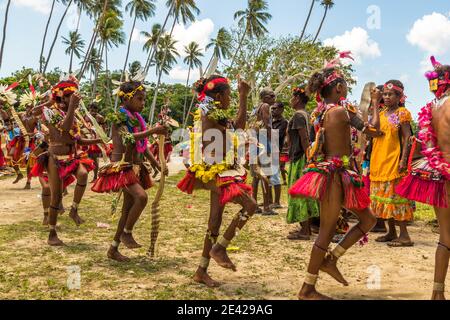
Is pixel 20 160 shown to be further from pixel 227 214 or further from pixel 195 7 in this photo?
pixel 195 7

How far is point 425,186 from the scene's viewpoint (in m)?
4.25

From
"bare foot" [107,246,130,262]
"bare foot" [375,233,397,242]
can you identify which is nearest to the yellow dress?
"bare foot" [375,233,397,242]

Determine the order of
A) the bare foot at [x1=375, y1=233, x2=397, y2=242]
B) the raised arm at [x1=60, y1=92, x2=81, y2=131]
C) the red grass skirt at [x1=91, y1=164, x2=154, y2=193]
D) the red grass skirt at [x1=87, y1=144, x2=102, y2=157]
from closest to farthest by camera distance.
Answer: the red grass skirt at [x1=91, y1=164, x2=154, y2=193] → the raised arm at [x1=60, y1=92, x2=81, y2=131] → the bare foot at [x1=375, y1=233, x2=397, y2=242] → the red grass skirt at [x1=87, y1=144, x2=102, y2=157]

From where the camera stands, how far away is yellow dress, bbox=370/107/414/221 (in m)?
6.75

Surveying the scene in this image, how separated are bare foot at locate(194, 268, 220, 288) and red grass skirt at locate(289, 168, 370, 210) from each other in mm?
1201

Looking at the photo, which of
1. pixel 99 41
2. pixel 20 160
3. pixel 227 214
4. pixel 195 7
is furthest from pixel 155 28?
pixel 227 214

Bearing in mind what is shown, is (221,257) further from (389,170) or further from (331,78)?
(389,170)

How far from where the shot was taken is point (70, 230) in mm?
7398

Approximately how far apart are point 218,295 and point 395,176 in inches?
143

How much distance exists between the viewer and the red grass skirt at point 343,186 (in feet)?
13.8

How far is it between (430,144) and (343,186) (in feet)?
2.89

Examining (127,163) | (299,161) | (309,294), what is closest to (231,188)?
(309,294)

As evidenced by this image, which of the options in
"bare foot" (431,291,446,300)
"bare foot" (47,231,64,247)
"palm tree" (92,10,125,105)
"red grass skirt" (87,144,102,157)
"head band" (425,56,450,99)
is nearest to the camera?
"bare foot" (431,291,446,300)

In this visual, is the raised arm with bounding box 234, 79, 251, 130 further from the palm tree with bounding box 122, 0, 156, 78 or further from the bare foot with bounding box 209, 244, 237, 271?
the palm tree with bounding box 122, 0, 156, 78
